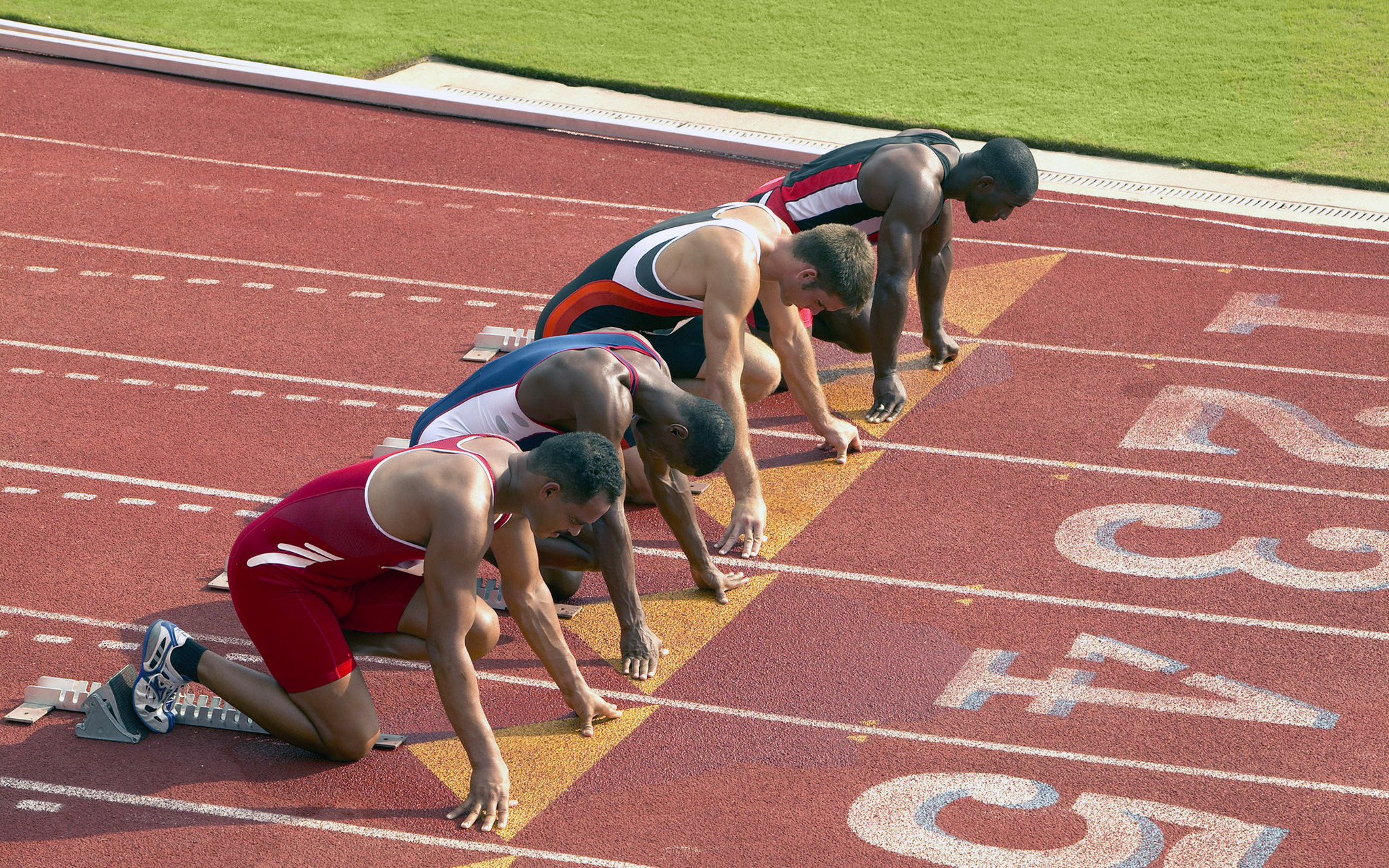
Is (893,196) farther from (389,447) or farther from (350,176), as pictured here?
(350,176)

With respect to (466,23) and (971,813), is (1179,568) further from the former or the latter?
(466,23)

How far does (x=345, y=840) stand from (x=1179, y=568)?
3.57m

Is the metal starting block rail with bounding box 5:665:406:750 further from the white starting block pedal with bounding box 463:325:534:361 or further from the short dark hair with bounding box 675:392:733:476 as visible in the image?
the white starting block pedal with bounding box 463:325:534:361

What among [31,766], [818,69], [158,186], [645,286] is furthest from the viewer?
[818,69]

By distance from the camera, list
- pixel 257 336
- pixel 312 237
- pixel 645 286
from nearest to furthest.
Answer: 1. pixel 645 286
2. pixel 257 336
3. pixel 312 237

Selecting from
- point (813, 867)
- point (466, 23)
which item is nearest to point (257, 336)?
point (813, 867)

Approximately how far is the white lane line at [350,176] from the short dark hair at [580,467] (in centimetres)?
575

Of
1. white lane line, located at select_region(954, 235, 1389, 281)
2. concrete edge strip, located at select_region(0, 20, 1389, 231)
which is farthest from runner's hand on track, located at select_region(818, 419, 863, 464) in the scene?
concrete edge strip, located at select_region(0, 20, 1389, 231)

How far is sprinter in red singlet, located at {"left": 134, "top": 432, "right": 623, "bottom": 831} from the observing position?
4.40 metres

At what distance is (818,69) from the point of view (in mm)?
12961

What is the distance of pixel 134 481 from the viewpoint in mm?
6688

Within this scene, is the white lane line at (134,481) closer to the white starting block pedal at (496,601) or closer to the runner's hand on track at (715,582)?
Result: the white starting block pedal at (496,601)

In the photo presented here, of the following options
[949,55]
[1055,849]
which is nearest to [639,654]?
[1055,849]

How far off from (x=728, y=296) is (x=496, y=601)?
4.97ft
